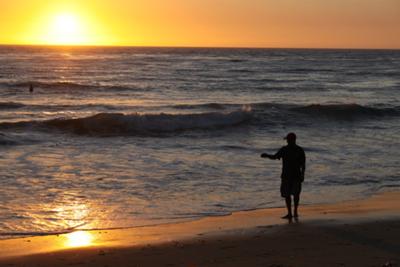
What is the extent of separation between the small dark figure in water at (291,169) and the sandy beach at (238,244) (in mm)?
372

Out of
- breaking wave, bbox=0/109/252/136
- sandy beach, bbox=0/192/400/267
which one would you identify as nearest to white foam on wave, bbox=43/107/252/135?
breaking wave, bbox=0/109/252/136

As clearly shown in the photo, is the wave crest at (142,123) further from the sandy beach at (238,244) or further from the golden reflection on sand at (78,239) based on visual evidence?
the golden reflection on sand at (78,239)

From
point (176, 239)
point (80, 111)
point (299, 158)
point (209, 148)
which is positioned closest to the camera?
point (176, 239)

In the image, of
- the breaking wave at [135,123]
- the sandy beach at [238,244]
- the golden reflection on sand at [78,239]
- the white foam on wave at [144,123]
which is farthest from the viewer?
the white foam on wave at [144,123]

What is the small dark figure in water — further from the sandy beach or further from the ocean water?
the ocean water

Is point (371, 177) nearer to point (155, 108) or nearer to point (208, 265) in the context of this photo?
point (208, 265)

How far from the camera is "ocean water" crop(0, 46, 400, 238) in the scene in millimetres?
11625

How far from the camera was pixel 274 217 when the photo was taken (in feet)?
35.4

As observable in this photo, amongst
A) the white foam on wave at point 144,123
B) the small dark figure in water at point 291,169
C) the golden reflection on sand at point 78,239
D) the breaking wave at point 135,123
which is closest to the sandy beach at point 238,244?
the golden reflection on sand at point 78,239

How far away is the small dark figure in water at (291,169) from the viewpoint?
34.5 ft

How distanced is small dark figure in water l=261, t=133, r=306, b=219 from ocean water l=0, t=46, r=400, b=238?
1.18 meters

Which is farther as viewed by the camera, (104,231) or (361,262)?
(104,231)

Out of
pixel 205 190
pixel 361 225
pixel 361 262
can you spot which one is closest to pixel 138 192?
pixel 205 190

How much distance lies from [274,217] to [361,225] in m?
1.49
